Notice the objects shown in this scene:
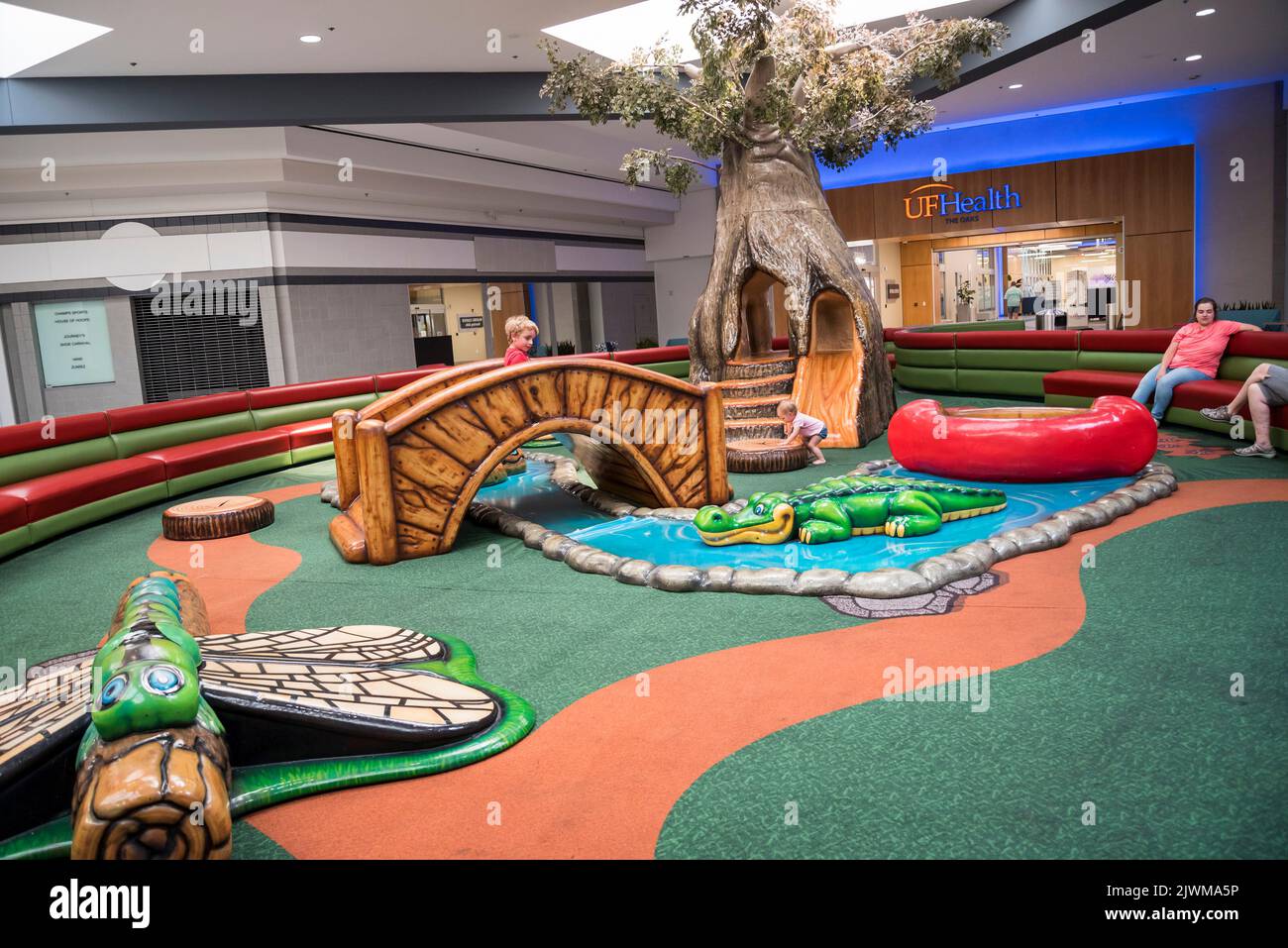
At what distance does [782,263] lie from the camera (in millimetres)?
9461

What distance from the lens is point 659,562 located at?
5.05 metres

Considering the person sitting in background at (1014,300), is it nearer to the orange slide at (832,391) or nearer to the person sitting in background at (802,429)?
the orange slide at (832,391)

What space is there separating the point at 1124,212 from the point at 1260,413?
1054 cm

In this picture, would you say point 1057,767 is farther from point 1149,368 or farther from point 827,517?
point 1149,368

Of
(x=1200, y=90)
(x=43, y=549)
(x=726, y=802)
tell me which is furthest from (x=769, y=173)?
(x=1200, y=90)

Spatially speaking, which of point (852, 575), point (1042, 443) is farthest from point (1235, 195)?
point (852, 575)

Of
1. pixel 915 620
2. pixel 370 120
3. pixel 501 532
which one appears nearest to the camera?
pixel 915 620

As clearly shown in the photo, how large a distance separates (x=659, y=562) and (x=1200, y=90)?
15.1 m

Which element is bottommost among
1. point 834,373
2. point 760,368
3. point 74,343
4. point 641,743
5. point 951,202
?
point 641,743

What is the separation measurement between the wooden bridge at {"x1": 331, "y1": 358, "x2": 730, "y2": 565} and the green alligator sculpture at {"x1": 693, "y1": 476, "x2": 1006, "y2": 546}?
937 mm

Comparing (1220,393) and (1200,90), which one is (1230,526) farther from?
(1200,90)

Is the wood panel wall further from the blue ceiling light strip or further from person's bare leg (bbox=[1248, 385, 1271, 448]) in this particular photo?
person's bare leg (bbox=[1248, 385, 1271, 448])

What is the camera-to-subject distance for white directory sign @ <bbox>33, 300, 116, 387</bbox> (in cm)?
1348

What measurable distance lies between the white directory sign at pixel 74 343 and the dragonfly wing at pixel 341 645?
A: 40.4ft
